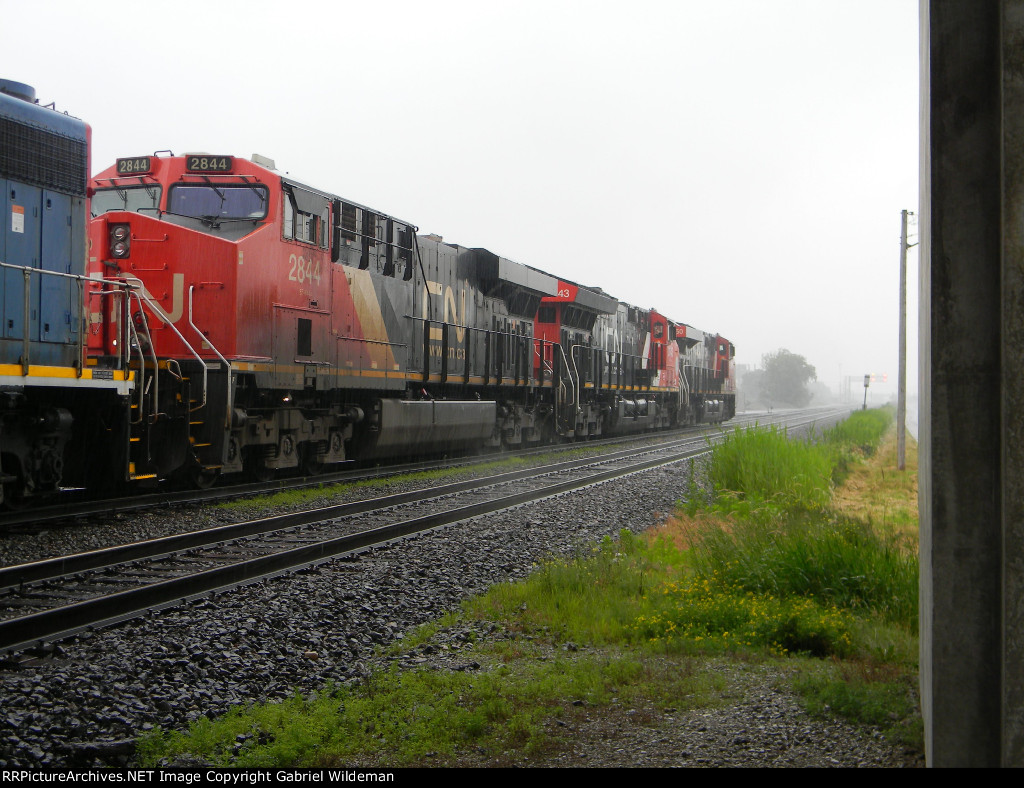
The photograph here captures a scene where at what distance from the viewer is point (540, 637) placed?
559 cm

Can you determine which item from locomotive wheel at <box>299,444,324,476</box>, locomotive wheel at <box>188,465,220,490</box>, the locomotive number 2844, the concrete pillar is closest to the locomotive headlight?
the locomotive number 2844

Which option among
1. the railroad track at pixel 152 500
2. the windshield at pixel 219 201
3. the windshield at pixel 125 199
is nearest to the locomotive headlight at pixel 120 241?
the windshield at pixel 125 199

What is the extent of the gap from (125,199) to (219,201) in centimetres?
132

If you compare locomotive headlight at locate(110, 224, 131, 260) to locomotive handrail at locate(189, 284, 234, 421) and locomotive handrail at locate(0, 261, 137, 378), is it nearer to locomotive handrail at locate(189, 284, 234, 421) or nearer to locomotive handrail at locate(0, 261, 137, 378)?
locomotive handrail at locate(189, 284, 234, 421)

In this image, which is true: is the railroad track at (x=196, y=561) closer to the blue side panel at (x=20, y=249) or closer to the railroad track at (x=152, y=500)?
the railroad track at (x=152, y=500)

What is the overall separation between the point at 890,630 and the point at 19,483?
7704 mm

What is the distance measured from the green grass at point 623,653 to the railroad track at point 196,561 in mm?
1768

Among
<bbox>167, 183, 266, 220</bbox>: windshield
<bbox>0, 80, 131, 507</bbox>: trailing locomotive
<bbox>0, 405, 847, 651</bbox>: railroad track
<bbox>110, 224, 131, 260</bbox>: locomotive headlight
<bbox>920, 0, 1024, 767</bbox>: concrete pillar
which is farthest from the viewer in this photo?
<bbox>167, 183, 266, 220</bbox>: windshield

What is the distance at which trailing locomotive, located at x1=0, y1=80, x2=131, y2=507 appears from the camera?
8.30m

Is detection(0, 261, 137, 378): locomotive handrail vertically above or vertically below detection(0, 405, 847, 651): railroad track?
above

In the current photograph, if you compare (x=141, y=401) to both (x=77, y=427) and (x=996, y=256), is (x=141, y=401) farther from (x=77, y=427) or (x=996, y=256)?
(x=996, y=256)

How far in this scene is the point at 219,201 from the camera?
11.5 metres

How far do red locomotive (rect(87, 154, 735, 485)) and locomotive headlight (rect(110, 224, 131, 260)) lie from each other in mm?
21

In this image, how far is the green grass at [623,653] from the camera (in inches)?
146
